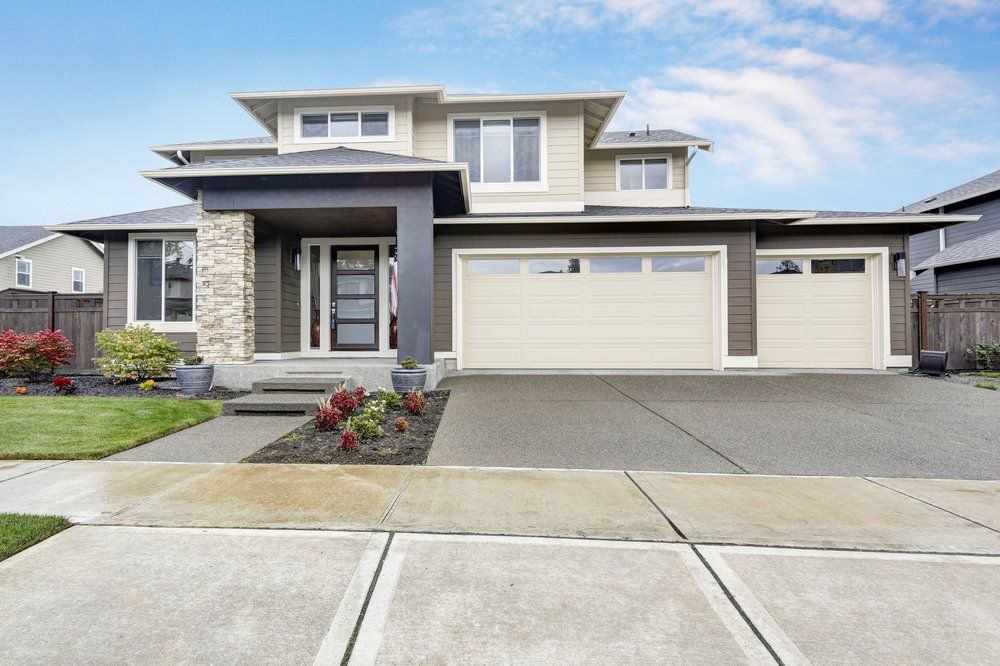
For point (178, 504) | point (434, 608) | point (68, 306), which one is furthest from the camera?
point (68, 306)

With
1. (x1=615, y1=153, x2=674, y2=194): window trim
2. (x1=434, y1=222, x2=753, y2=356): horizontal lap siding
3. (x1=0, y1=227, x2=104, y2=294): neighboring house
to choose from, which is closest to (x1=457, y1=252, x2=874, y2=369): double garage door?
(x1=434, y1=222, x2=753, y2=356): horizontal lap siding

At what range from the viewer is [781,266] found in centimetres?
959

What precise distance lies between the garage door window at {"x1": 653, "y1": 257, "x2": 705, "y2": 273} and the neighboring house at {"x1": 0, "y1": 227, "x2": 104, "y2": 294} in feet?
69.5

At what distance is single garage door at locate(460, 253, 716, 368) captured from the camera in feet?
30.7

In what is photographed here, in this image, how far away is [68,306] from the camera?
998 centimetres

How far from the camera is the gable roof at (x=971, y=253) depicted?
13692 millimetres

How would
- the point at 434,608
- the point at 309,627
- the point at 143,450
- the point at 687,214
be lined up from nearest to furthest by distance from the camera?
the point at 309,627
the point at 434,608
the point at 143,450
the point at 687,214

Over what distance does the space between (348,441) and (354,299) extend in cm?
615

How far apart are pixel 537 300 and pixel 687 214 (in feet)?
11.6

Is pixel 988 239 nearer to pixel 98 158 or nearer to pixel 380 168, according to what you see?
pixel 380 168

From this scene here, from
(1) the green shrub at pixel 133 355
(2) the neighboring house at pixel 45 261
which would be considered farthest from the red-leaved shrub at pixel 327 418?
(2) the neighboring house at pixel 45 261

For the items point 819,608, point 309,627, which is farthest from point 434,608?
point 819,608

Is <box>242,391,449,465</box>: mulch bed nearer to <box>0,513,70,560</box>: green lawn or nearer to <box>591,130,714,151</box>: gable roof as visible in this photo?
<box>0,513,70,560</box>: green lawn

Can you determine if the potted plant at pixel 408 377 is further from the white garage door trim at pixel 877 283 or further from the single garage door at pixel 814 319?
the white garage door trim at pixel 877 283
